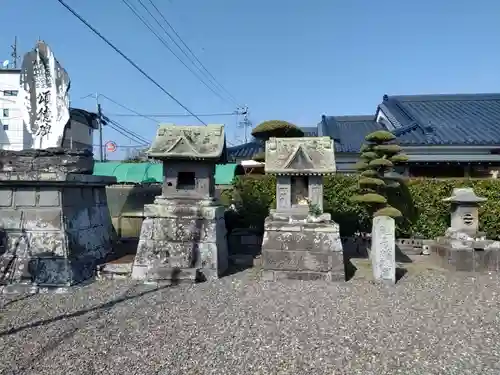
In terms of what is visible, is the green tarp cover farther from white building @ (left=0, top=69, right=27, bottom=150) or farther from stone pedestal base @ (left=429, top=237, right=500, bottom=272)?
white building @ (left=0, top=69, right=27, bottom=150)

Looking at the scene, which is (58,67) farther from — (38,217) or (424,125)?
(424,125)

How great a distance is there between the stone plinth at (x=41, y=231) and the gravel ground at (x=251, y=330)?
461 millimetres

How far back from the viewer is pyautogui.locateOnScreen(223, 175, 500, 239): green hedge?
1012 cm

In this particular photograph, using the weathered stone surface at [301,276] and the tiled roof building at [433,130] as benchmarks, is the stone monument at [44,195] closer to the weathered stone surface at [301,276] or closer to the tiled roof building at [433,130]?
the weathered stone surface at [301,276]

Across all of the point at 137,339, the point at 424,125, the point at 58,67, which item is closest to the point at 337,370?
the point at 137,339

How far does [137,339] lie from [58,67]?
5.15 metres

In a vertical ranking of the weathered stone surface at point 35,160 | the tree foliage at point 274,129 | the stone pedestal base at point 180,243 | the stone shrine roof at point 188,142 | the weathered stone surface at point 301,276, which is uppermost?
the tree foliage at point 274,129

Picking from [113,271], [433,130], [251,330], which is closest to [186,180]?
[113,271]

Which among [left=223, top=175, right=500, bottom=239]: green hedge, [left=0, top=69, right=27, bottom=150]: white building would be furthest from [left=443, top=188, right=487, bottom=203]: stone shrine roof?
[left=0, top=69, right=27, bottom=150]: white building

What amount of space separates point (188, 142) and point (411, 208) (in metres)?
6.69

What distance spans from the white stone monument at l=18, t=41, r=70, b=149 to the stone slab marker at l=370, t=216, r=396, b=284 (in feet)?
20.2

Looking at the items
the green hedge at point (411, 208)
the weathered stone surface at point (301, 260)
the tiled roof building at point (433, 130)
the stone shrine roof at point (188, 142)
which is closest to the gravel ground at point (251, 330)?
the weathered stone surface at point (301, 260)

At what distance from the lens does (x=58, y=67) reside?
6.72m

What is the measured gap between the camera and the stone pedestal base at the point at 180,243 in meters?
6.97
